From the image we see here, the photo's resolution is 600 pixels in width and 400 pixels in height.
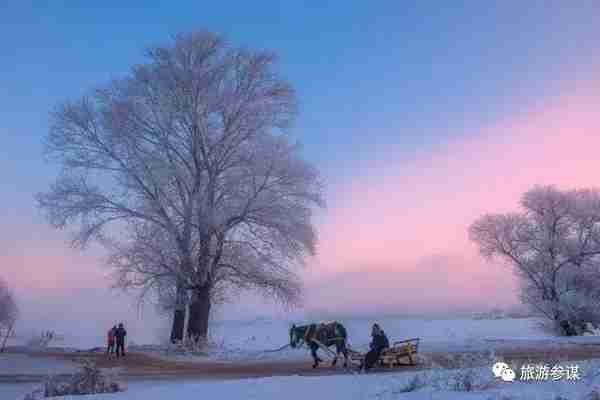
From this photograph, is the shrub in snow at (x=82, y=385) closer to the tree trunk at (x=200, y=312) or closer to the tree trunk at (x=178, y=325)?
the tree trunk at (x=200, y=312)

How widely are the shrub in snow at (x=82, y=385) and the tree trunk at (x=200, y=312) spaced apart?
50.5 feet

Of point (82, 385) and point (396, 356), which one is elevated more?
point (396, 356)

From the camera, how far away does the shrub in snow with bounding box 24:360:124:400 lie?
1343cm

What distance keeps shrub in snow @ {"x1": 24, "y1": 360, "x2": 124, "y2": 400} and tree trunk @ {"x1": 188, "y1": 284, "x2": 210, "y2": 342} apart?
50.5 feet

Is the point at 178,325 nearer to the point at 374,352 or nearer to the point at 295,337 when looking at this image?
the point at 295,337

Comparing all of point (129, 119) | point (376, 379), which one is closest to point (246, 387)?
point (376, 379)

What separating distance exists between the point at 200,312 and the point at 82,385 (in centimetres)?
1627

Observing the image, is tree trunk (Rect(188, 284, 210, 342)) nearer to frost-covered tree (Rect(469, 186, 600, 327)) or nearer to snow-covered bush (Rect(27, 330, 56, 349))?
snow-covered bush (Rect(27, 330, 56, 349))

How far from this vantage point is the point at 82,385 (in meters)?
13.5

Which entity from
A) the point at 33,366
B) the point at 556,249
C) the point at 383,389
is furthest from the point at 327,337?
the point at 556,249

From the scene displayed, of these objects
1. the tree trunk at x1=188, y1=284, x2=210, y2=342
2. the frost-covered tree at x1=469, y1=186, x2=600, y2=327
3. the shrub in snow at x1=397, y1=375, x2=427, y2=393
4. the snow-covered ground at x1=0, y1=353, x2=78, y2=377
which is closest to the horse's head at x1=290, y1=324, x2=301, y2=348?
the snow-covered ground at x1=0, y1=353, x2=78, y2=377

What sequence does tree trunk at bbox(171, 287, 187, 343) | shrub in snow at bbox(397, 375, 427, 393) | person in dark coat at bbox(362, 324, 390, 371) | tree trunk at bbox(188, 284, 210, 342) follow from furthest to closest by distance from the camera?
tree trunk at bbox(171, 287, 187, 343) → tree trunk at bbox(188, 284, 210, 342) → person in dark coat at bbox(362, 324, 390, 371) → shrub in snow at bbox(397, 375, 427, 393)

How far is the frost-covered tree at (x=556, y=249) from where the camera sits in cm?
4019

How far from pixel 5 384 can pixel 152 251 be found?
10912 millimetres
